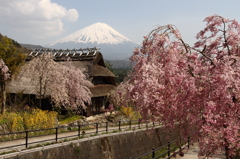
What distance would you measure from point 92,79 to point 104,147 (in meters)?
14.4

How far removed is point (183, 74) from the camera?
6480 mm

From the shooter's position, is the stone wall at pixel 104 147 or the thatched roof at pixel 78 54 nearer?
the stone wall at pixel 104 147

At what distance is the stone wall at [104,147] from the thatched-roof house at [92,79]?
30.2 feet

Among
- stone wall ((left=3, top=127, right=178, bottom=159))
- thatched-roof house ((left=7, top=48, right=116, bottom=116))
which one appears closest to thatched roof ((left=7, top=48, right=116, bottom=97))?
thatched-roof house ((left=7, top=48, right=116, bottom=116))

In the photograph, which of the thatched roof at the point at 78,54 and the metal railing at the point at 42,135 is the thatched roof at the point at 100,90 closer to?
the thatched roof at the point at 78,54

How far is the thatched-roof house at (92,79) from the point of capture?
976 inches

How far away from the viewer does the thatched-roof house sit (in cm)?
2480

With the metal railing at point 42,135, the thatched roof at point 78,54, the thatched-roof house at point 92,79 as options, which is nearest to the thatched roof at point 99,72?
the thatched-roof house at point 92,79

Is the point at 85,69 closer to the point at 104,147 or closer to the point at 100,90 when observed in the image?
the point at 100,90

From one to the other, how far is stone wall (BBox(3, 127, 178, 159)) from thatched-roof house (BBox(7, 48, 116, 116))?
920cm

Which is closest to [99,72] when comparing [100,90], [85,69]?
[100,90]

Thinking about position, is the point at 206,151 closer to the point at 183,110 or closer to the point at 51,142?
the point at 183,110

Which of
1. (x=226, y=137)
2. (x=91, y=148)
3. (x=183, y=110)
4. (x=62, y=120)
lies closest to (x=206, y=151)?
(x=226, y=137)

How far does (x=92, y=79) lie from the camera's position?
87.9 ft
